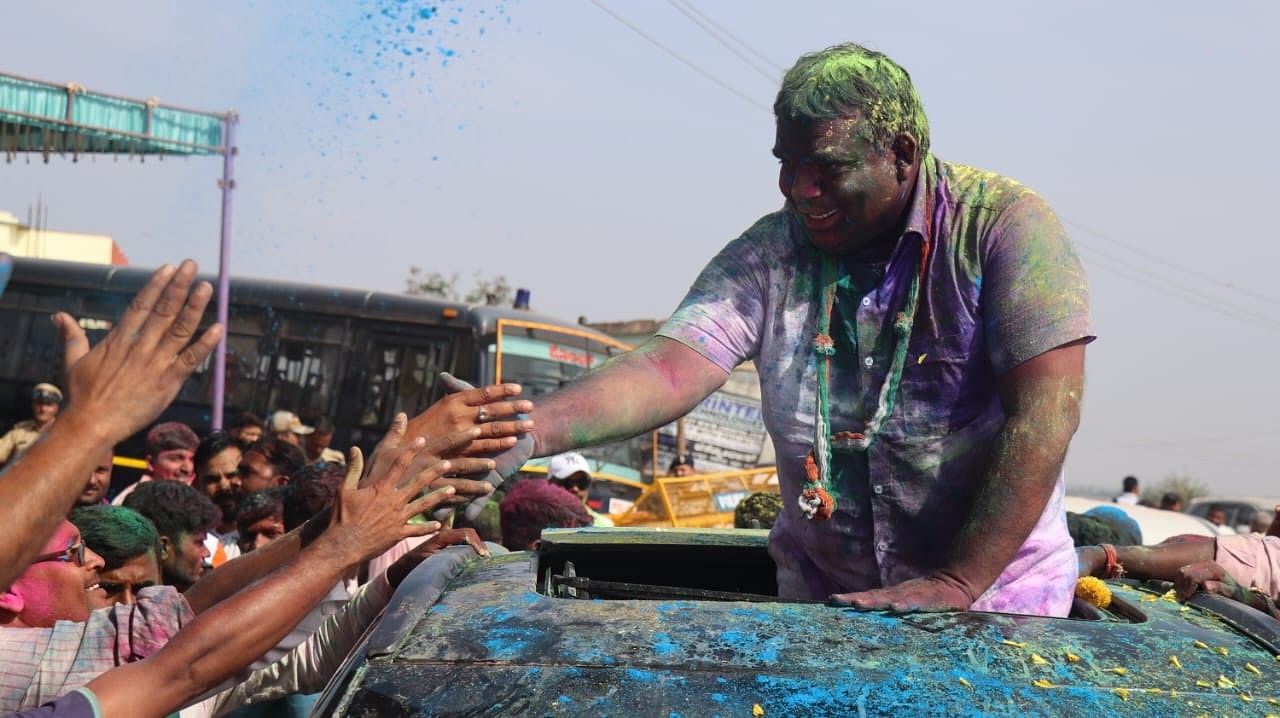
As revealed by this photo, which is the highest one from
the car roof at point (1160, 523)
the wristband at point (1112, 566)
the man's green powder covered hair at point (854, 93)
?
the man's green powder covered hair at point (854, 93)

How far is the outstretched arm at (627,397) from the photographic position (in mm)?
3014

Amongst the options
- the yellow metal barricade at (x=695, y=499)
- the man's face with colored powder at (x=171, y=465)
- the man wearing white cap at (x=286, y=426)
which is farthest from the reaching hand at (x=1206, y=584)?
the man wearing white cap at (x=286, y=426)

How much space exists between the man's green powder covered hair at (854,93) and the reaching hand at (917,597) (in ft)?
3.11

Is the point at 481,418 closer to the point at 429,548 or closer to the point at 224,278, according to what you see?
the point at 429,548

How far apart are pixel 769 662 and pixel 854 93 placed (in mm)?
1411

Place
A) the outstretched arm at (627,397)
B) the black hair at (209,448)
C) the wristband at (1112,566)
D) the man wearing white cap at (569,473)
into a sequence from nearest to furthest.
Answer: the outstretched arm at (627,397) → the wristband at (1112,566) → the black hair at (209,448) → the man wearing white cap at (569,473)

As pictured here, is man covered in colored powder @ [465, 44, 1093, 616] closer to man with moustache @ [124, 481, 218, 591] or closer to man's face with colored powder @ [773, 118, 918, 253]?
man's face with colored powder @ [773, 118, 918, 253]

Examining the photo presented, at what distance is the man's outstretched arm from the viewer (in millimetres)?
2617

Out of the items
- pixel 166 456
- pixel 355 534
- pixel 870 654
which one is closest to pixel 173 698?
pixel 355 534

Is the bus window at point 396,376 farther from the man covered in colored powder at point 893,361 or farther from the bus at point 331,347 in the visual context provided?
the man covered in colored powder at point 893,361

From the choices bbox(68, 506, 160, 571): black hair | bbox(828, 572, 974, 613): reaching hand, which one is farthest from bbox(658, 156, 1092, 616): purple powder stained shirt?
bbox(68, 506, 160, 571): black hair

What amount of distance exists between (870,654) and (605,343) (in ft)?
48.5

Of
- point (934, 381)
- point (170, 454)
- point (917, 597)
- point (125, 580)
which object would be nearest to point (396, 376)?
point (170, 454)

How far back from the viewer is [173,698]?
2678 millimetres
